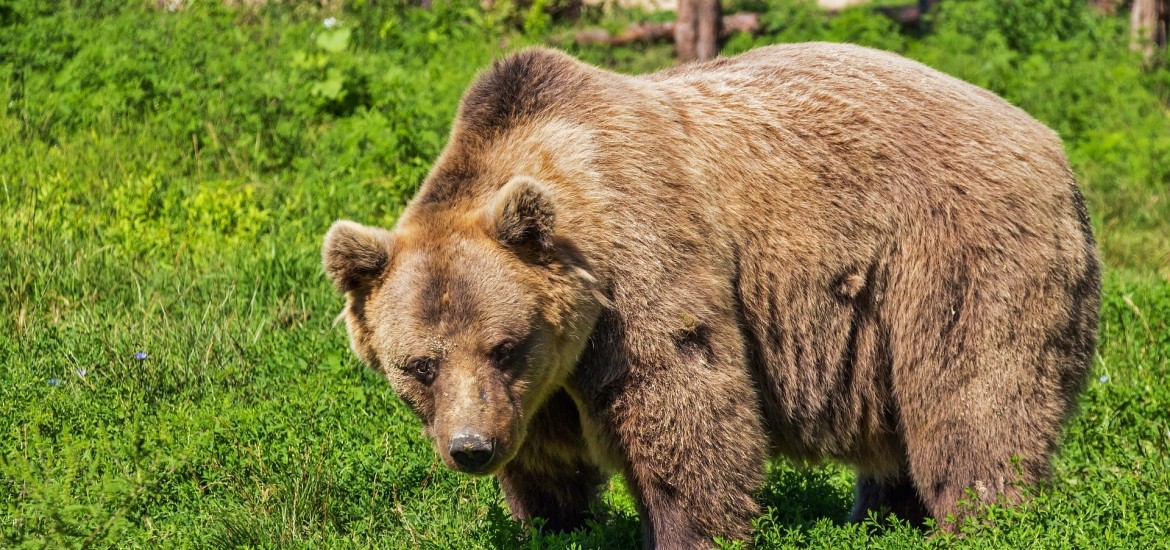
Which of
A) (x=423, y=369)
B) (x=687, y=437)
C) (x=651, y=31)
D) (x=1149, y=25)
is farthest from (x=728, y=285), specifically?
(x=1149, y=25)

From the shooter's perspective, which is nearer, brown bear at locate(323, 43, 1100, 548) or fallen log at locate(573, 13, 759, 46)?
brown bear at locate(323, 43, 1100, 548)

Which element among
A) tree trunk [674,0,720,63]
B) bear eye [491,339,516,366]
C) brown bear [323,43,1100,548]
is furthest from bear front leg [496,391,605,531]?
tree trunk [674,0,720,63]

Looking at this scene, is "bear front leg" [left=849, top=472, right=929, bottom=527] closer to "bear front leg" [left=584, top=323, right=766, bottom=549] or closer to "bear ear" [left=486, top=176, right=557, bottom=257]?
"bear front leg" [left=584, top=323, right=766, bottom=549]

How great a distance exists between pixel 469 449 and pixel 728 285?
120 cm

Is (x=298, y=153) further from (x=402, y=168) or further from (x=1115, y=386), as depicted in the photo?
Answer: (x=1115, y=386)

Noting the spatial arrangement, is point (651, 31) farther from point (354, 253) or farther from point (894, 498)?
point (354, 253)

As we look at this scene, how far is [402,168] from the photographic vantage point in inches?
346

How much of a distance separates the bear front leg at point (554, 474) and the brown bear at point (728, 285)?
1 centimetres

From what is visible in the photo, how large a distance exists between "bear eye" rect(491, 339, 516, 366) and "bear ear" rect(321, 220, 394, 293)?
525 mm

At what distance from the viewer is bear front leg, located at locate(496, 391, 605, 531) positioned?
4980mm

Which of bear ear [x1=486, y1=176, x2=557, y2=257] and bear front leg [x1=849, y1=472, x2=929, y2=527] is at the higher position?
bear ear [x1=486, y1=176, x2=557, y2=257]

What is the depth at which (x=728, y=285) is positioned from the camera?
4875mm

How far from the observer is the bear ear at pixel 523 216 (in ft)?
14.6

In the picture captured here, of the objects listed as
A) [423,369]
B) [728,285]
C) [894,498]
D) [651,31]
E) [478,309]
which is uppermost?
[478,309]
